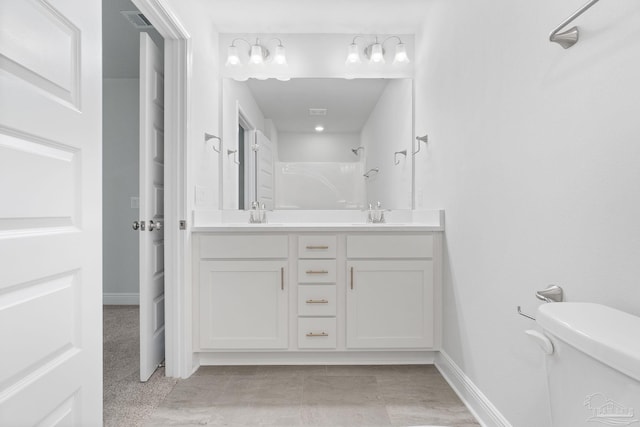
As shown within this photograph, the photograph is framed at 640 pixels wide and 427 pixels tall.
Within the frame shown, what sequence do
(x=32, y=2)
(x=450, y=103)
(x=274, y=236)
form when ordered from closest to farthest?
(x=32, y=2)
(x=450, y=103)
(x=274, y=236)

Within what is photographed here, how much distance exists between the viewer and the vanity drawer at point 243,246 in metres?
1.98

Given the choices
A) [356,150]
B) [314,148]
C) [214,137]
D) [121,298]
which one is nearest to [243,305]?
[214,137]

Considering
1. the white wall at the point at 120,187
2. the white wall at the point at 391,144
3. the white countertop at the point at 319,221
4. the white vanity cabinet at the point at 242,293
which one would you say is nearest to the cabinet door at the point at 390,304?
the white countertop at the point at 319,221

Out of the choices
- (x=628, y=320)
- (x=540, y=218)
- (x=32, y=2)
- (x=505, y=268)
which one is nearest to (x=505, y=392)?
(x=505, y=268)

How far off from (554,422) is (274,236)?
1.51 m

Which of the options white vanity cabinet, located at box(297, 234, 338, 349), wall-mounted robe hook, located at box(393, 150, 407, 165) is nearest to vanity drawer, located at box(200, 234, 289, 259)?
white vanity cabinet, located at box(297, 234, 338, 349)

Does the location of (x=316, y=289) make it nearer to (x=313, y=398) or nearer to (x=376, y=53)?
(x=313, y=398)

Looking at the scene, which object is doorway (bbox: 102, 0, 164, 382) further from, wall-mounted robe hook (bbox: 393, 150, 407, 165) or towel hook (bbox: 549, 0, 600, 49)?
towel hook (bbox: 549, 0, 600, 49)

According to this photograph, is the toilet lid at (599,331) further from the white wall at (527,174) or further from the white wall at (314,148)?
the white wall at (314,148)

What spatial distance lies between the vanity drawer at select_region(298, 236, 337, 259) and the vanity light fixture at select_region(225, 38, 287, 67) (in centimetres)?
132

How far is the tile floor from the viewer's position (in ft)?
5.00

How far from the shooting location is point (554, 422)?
71 cm

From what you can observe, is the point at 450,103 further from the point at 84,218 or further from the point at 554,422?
the point at 84,218

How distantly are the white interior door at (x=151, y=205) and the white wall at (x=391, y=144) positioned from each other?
4.45 feet
